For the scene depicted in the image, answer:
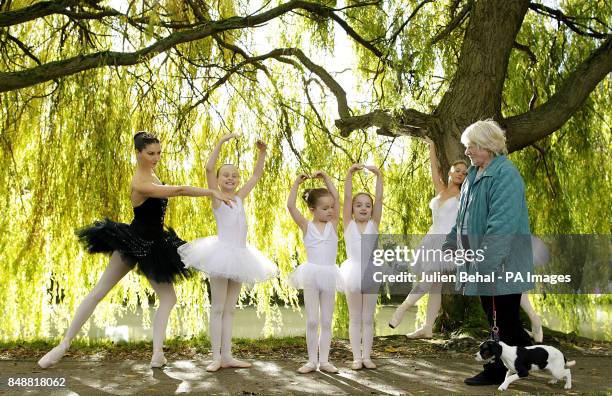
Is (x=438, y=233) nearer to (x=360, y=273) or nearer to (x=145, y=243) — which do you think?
(x=360, y=273)

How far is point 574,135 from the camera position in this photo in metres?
7.71

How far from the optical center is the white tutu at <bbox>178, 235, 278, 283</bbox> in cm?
503

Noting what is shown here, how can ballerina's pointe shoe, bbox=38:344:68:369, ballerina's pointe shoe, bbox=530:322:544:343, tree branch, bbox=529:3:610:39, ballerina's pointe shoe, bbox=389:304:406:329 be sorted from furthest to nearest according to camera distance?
tree branch, bbox=529:3:610:39 < ballerina's pointe shoe, bbox=530:322:544:343 < ballerina's pointe shoe, bbox=389:304:406:329 < ballerina's pointe shoe, bbox=38:344:68:369

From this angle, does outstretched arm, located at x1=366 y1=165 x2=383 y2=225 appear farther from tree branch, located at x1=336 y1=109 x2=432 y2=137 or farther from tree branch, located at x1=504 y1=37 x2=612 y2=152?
tree branch, located at x1=504 y1=37 x2=612 y2=152

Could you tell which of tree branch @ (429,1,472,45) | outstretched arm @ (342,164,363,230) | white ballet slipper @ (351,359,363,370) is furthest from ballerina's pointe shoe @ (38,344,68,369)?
tree branch @ (429,1,472,45)

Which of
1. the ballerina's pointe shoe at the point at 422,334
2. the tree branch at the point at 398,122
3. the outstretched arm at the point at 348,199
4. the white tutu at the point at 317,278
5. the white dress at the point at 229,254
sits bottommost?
the ballerina's pointe shoe at the point at 422,334

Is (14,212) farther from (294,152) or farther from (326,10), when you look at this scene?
(326,10)

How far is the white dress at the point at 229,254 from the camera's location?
16.5 feet

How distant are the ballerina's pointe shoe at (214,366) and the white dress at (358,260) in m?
1.02

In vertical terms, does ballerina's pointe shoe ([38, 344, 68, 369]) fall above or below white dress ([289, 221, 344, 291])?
below

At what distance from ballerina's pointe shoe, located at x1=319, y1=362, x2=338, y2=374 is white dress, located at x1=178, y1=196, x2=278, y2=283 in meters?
0.74

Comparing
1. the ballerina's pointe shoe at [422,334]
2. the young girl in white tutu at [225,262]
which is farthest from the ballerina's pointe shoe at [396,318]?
the young girl in white tutu at [225,262]

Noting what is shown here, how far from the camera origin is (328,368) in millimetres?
4910

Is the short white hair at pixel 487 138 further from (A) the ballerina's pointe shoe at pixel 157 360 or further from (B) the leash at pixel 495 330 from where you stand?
(A) the ballerina's pointe shoe at pixel 157 360
